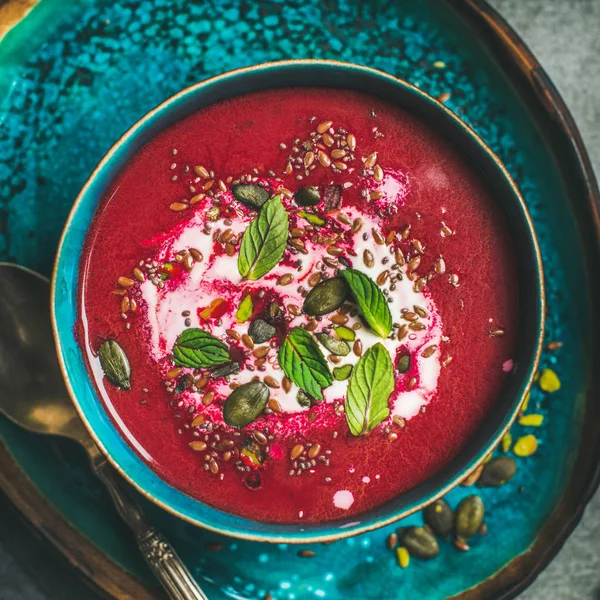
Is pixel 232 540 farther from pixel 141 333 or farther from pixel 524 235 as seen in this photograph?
pixel 524 235

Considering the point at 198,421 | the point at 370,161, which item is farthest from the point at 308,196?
the point at 198,421

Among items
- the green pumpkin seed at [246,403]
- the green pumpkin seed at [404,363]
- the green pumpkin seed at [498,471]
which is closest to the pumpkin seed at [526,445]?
the green pumpkin seed at [498,471]

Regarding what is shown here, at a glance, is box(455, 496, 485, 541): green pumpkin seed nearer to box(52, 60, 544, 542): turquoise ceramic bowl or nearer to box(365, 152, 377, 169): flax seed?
box(52, 60, 544, 542): turquoise ceramic bowl

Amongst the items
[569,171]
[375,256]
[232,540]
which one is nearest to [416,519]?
[232,540]

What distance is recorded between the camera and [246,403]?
1.27m

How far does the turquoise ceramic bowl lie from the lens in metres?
1.24

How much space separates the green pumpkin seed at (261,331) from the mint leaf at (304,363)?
39 mm

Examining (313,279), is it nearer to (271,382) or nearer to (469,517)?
(271,382)

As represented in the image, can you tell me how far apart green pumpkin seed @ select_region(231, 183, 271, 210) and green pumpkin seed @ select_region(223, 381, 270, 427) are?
35cm

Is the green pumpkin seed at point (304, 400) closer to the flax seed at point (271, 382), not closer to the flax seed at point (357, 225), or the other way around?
the flax seed at point (271, 382)

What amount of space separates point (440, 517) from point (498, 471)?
0.55ft

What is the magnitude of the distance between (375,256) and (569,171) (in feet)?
1.69

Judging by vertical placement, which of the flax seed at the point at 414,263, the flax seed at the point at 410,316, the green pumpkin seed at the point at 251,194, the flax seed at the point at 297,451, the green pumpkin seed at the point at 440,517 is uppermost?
the green pumpkin seed at the point at 251,194

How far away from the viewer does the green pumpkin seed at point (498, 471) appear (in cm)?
148
